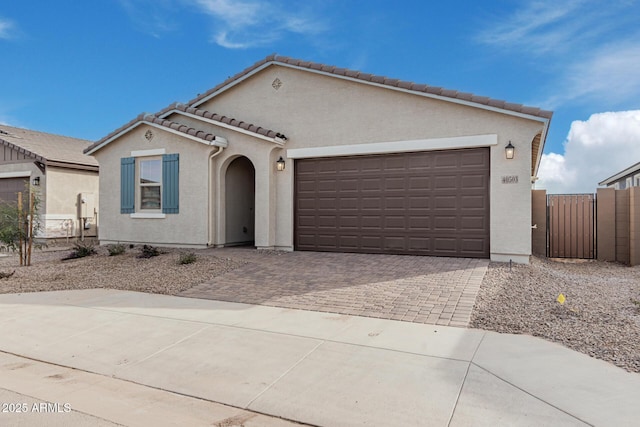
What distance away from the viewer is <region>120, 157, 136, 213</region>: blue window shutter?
13461mm

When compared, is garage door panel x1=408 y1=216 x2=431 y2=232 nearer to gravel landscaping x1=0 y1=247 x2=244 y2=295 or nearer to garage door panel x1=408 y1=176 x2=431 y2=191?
garage door panel x1=408 y1=176 x2=431 y2=191

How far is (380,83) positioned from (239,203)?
19.3 ft

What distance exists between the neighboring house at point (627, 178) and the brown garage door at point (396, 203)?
14.1m

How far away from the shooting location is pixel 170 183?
12.9m

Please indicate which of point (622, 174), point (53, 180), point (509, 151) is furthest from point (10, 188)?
point (622, 174)

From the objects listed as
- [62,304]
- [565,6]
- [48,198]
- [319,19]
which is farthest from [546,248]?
[48,198]

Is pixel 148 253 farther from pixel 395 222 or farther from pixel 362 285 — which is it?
pixel 395 222

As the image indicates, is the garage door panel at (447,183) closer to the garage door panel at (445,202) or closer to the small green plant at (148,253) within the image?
the garage door panel at (445,202)

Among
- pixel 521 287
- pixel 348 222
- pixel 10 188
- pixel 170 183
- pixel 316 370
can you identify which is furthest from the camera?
pixel 10 188

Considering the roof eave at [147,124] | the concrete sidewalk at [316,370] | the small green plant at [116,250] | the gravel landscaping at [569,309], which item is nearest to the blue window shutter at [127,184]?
the roof eave at [147,124]

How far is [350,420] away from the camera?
3277 mm

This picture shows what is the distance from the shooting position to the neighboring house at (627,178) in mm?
21909

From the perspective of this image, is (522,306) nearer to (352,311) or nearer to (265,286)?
(352,311)

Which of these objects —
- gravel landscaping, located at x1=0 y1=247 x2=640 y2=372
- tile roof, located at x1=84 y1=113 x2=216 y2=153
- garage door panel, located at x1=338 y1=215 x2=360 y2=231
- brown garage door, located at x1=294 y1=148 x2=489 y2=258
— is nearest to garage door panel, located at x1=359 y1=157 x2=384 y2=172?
brown garage door, located at x1=294 y1=148 x2=489 y2=258
